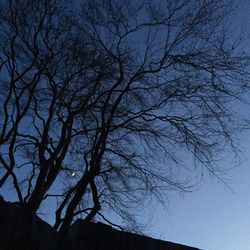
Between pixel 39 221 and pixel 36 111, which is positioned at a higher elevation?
pixel 36 111

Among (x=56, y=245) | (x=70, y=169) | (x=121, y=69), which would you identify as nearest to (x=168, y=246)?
(x=56, y=245)

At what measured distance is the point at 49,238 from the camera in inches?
322

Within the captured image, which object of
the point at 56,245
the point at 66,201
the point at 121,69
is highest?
the point at 121,69

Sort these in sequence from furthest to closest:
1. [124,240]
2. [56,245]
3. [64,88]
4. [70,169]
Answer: [70,169] → [64,88] → [56,245] → [124,240]

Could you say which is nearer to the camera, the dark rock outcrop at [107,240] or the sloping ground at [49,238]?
the sloping ground at [49,238]

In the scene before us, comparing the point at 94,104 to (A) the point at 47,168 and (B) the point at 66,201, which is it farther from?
(B) the point at 66,201

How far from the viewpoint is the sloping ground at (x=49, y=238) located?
7.18m

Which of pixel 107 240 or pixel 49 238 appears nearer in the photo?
pixel 107 240

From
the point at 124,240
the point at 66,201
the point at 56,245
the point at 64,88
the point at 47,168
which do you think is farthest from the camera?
the point at 66,201

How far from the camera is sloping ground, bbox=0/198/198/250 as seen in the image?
7.18 meters

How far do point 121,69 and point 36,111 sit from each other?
8.97ft

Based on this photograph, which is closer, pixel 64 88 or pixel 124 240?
pixel 124 240

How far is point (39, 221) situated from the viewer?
7836 mm

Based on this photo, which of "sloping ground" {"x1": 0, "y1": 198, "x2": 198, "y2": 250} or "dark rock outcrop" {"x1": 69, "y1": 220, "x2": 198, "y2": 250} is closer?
"sloping ground" {"x1": 0, "y1": 198, "x2": 198, "y2": 250}
